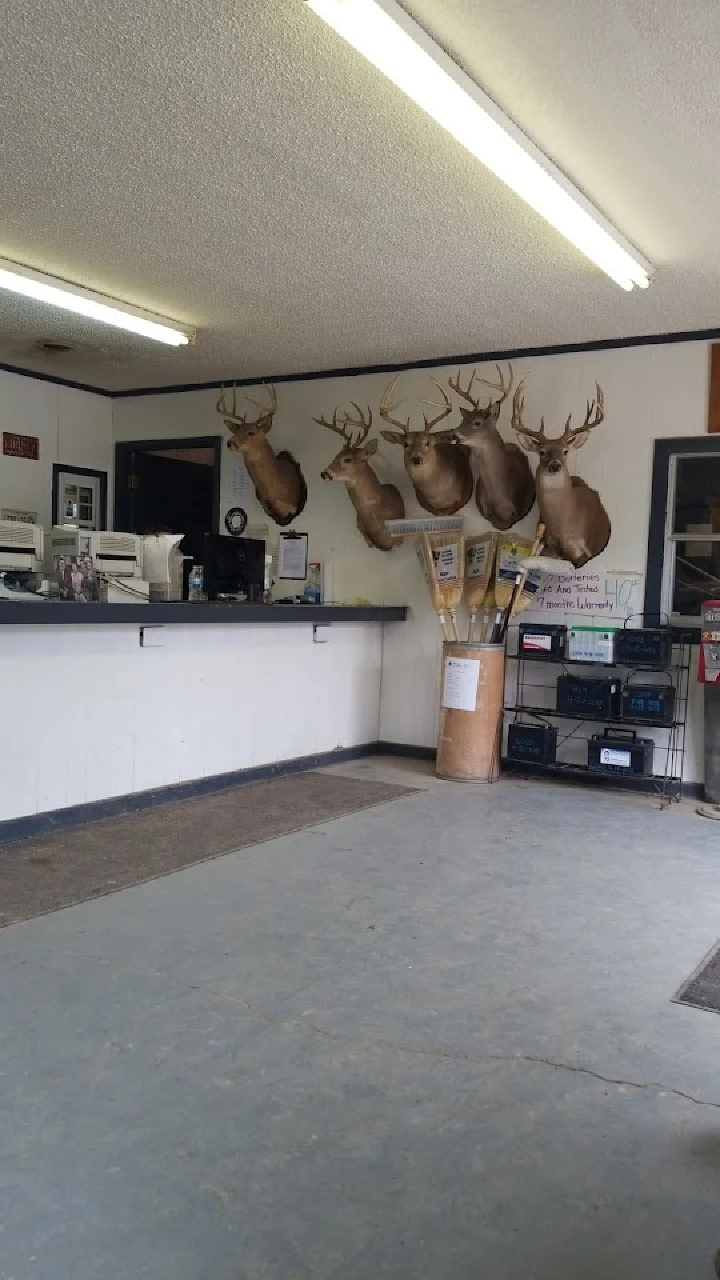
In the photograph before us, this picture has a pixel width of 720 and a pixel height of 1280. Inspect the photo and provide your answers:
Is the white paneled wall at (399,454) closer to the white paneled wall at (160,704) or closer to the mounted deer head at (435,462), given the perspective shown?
the mounted deer head at (435,462)

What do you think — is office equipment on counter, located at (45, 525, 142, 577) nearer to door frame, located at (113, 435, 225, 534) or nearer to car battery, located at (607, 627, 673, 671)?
door frame, located at (113, 435, 225, 534)

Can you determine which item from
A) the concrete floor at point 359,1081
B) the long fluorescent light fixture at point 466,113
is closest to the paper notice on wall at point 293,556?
the long fluorescent light fixture at point 466,113

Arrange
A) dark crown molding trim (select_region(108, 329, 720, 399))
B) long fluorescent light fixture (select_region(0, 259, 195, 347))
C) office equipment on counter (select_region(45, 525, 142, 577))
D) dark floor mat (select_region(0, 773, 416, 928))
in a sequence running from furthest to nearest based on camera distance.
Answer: dark crown molding trim (select_region(108, 329, 720, 399)) < office equipment on counter (select_region(45, 525, 142, 577)) < long fluorescent light fixture (select_region(0, 259, 195, 347)) < dark floor mat (select_region(0, 773, 416, 928))

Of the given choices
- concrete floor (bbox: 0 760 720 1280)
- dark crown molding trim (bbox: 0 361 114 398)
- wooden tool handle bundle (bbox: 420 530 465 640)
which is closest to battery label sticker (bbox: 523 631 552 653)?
wooden tool handle bundle (bbox: 420 530 465 640)

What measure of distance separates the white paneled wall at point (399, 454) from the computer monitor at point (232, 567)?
116cm

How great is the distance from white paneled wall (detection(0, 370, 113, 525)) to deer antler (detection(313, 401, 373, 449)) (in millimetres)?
2259

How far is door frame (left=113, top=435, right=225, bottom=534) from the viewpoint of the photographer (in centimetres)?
833

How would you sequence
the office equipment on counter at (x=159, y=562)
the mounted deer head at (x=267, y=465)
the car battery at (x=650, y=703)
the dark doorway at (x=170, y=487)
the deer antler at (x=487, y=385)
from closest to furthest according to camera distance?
the car battery at (x=650, y=703), the office equipment on counter at (x=159, y=562), the deer antler at (x=487, y=385), the mounted deer head at (x=267, y=465), the dark doorway at (x=170, y=487)

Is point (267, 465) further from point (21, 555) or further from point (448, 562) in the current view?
point (21, 555)

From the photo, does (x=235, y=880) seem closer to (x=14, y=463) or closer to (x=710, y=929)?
(x=710, y=929)

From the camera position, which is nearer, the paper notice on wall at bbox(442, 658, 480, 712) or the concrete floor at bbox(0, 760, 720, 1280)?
the concrete floor at bbox(0, 760, 720, 1280)

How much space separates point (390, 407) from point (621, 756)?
2941 millimetres

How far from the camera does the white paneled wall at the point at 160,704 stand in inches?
180

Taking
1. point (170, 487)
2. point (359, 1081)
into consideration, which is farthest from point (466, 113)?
point (170, 487)
